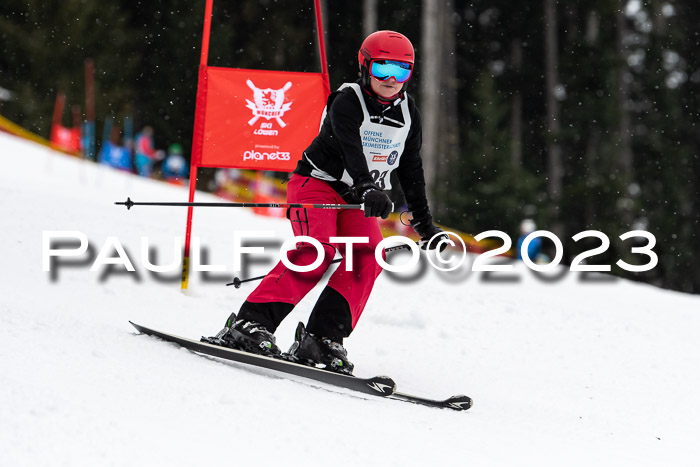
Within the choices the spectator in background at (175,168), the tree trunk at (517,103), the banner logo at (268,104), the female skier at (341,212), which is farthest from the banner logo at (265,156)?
the tree trunk at (517,103)

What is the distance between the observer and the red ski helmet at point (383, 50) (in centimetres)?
388

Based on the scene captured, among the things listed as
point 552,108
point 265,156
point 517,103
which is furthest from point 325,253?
point 517,103

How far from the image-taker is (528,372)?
529 cm

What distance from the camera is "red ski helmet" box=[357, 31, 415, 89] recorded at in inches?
153

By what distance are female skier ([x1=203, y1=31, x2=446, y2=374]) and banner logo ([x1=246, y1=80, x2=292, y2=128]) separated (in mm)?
1990

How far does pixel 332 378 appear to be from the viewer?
3777mm

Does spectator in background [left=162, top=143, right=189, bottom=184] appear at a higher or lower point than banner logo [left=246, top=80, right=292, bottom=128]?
lower

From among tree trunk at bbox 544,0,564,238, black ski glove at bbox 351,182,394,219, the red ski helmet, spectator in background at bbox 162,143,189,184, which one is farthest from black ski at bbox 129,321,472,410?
tree trunk at bbox 544,0,564,238

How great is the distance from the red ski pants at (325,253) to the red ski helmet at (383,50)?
63 cm

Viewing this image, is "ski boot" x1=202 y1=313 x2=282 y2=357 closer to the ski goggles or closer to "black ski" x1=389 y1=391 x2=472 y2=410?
"black ski" x1=389 y1=391 x2=472 y2=410

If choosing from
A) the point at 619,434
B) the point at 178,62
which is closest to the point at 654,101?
the point at 178,62

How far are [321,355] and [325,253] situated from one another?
496 millimetres

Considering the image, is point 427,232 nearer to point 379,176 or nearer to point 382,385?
point 379,176

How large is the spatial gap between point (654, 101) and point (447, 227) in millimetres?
14185
